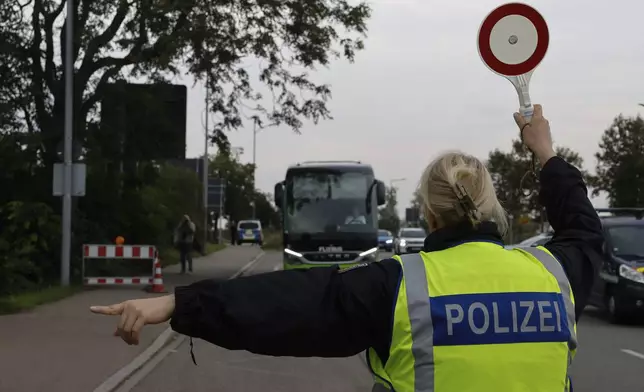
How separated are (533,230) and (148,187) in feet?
118

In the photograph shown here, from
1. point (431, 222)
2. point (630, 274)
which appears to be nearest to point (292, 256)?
point (630, 274)

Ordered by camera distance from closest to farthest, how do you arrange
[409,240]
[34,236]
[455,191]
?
[455,191], [34,236], [409,240]

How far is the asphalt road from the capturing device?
920cm

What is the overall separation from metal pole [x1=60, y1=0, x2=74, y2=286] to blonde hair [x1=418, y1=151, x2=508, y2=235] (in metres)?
17.4

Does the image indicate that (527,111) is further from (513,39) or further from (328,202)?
(328,202)

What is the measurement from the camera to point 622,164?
52.2m

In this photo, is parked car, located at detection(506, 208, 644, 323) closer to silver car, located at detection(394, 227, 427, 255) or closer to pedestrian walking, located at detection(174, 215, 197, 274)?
pedestrian walking, located at detection(174, 215, 197, 274)

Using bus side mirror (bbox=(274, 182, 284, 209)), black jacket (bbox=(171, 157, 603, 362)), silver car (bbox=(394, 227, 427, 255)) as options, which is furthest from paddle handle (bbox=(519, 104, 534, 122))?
silver car (bbox=(394, 227, 427, 255))

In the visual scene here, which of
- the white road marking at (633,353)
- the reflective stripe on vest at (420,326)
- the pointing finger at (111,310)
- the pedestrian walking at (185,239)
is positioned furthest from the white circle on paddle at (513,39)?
the pedestrian walking at (185,239)

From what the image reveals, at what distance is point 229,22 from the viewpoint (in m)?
23.5

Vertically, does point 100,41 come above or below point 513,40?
above

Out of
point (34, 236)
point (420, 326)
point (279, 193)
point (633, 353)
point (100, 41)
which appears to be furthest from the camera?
point (279, 193)

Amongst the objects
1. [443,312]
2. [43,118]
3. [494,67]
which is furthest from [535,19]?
[43,118]

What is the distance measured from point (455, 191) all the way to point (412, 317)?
43 cm
